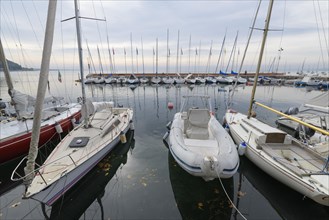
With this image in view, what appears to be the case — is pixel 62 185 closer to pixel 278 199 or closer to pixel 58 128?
pixel 58 128

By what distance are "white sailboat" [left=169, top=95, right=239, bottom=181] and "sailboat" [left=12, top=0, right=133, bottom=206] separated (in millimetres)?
3388

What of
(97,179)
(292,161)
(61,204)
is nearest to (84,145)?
(97,179)

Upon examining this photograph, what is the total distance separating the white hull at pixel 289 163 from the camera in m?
4.59

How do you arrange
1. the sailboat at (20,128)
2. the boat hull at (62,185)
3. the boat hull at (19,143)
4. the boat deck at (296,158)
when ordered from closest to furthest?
the boat hull at (62,185)
the boat deck at (296,158)
the boat hull at (19,143)
the sailboat at (20,128)

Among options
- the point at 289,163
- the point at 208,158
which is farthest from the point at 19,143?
the point at 289,163

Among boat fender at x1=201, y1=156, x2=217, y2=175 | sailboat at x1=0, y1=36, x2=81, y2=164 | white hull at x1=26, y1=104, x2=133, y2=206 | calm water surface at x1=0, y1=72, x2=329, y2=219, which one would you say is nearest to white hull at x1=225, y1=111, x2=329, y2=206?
calm water surface at x1=0, y1=72, x2=329, y2=219

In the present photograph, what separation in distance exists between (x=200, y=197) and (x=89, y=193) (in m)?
4.24

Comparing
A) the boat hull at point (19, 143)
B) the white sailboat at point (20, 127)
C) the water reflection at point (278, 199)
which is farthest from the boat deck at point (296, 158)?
the boat hull at point (19, 143)

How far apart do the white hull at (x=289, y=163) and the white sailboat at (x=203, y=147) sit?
52.3 inches

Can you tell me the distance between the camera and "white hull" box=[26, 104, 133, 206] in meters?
4.68

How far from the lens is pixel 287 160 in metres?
6.26

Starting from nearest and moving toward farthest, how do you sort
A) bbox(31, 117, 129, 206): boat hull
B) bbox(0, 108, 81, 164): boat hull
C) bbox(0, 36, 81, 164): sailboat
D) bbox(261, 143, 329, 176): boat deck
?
bbox(31, 117, 129, 206): boat hull
bbox(261, 143, 329, 176): boat deck
bbox(0, 108, 81, 164): boat hull
bbox(0, 36, 81, 164): sailboat

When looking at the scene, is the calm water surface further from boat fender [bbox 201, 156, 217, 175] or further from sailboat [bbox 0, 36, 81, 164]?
boat fender [bbox 201, 156, 217, 175]

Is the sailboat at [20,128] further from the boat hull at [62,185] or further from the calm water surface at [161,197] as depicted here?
the boat hull at [62,185]
